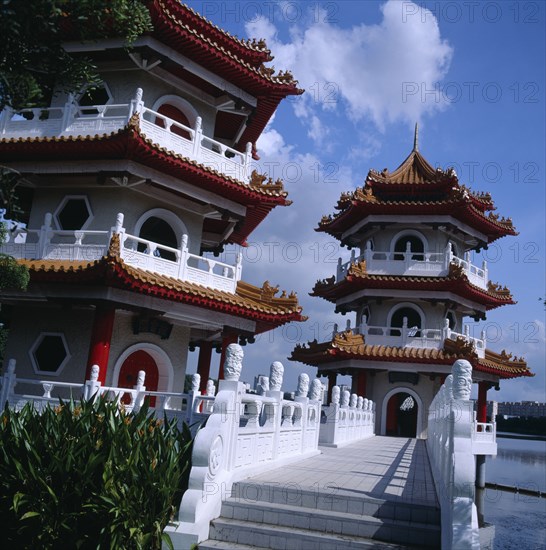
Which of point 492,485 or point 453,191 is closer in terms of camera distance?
point 453,191

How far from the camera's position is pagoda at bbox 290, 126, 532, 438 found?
85.3 ft

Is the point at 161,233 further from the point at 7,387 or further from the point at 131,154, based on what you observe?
the point at 7,387

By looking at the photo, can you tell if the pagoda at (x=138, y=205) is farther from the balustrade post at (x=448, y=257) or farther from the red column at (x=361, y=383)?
the balustrade post at (x=448, y=257)

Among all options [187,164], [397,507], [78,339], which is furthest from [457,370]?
[78,339]

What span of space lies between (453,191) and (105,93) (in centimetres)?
1657

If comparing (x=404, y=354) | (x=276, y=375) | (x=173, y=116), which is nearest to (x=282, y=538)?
(x=276, y=375)

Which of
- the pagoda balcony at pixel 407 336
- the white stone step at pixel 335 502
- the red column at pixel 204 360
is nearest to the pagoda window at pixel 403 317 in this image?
the pagoda balcony at pixel 407 336

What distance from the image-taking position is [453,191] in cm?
2700

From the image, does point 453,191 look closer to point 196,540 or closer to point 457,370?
point 457,370

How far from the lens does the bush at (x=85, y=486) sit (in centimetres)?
660

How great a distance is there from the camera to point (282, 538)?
7176 millimetres

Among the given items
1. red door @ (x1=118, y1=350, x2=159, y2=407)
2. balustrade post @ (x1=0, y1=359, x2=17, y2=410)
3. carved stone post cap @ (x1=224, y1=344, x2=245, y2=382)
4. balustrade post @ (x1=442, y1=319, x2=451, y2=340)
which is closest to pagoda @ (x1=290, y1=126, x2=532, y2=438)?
balustrade post @ (x1=442, y1=319, x2=451, y2=340)

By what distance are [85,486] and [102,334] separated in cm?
723

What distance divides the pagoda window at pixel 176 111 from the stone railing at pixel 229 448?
878 centimetres
